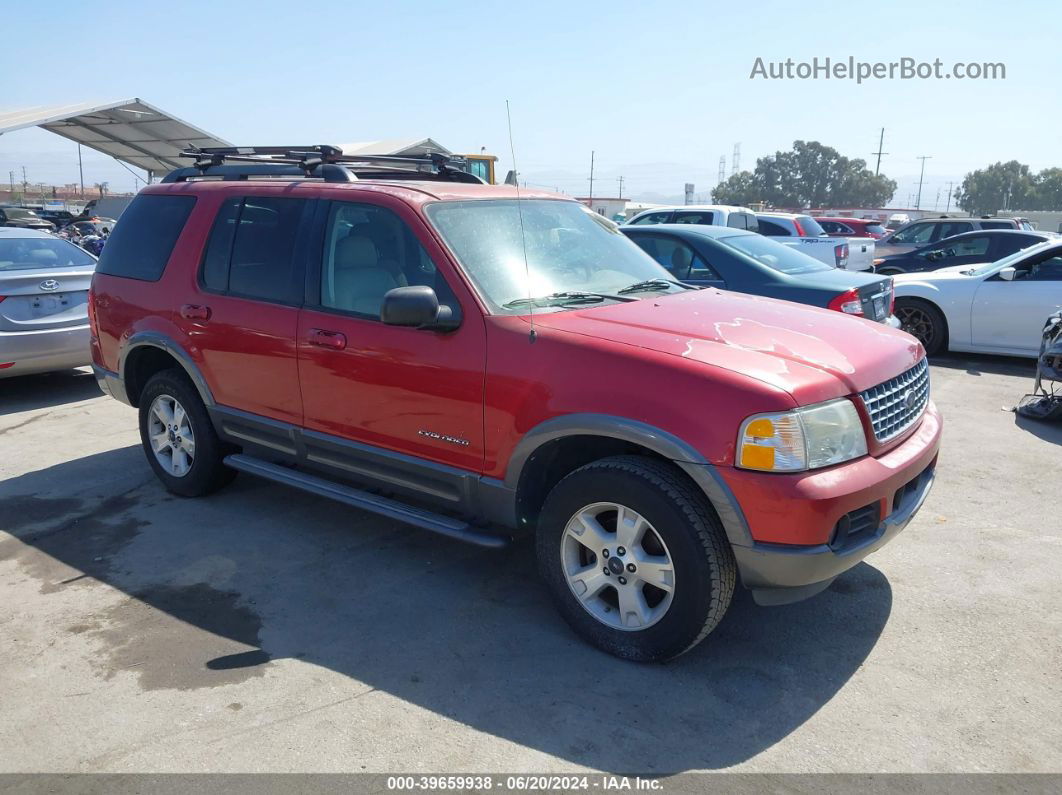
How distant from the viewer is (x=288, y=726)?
3088 millimetres

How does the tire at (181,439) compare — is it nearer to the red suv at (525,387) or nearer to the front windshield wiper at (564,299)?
the red suv at (525,387)

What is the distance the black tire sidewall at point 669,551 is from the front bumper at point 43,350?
20.3 feet

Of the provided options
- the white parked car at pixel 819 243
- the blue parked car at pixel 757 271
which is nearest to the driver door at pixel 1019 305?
the blue parked car at pixel 757 271

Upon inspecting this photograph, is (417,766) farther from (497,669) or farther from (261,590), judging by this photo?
(261,590)

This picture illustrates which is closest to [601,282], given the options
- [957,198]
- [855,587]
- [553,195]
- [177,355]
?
[553,195]

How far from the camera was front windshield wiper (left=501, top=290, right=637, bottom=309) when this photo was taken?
12.8ft

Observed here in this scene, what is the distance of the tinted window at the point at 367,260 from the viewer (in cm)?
411

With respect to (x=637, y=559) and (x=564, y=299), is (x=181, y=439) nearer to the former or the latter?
(x=564, y=299)

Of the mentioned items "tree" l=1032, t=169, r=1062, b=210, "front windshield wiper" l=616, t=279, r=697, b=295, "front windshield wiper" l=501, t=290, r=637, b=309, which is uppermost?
"tree" l=1032, t=169, r=1062, b=210

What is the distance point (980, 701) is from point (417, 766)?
84.1 inches

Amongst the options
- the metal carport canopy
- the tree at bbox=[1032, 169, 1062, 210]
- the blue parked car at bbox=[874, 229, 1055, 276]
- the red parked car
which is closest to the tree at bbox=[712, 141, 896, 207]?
the tree at bbox=[1032, 169, 1062, 210]

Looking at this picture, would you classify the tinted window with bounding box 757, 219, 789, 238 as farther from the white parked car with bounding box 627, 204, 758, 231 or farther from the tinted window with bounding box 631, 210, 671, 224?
the tinted window with bounding box 631, 210, 671, 224

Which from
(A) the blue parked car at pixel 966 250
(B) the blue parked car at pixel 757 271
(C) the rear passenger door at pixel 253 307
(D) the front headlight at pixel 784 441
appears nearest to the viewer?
(D) the front headlight at pixel 784 441

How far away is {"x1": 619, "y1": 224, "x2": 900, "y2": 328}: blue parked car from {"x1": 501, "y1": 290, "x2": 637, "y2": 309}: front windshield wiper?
3538mm
